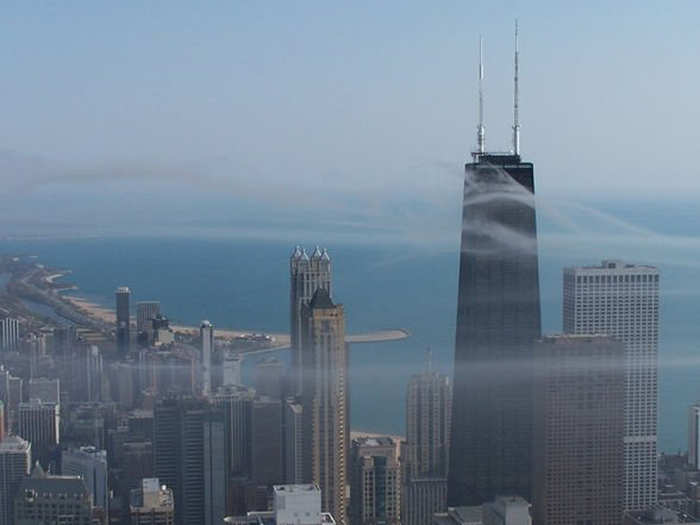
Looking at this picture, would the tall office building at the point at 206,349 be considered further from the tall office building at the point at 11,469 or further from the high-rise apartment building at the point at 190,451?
the tall office building at the point at 11,469

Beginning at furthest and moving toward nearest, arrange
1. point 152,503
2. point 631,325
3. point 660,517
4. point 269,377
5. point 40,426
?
1. point 631,325
2. point 269,377
3. point 40,426
4. point 152,503
5. point 660,517

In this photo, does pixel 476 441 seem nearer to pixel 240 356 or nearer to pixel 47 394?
pixel 240 356

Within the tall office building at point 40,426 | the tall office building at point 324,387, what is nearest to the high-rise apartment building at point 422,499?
the tall office building at point 324,387

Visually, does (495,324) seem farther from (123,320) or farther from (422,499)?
(123,320)

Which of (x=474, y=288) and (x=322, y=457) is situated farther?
(x=474, y=288)

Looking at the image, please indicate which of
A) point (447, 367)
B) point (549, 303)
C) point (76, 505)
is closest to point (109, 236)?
point (76, 505)

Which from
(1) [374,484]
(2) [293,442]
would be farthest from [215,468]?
(1) [374,484]
